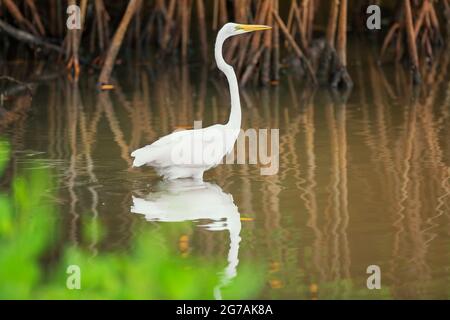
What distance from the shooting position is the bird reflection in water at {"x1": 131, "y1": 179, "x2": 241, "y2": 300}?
6.91 meters

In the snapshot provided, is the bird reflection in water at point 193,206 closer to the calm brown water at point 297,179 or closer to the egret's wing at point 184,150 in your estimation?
the calm brown water at point 297,179

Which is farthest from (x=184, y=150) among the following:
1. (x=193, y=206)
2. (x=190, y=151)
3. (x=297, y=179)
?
(x=297, y=179)

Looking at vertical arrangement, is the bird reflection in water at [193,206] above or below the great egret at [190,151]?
below

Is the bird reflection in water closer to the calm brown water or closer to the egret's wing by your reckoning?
the calm brown water

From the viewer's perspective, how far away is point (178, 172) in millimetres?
8055

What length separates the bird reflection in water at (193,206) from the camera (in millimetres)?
6914

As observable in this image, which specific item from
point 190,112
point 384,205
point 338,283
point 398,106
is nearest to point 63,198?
point 384,205

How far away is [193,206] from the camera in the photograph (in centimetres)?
736

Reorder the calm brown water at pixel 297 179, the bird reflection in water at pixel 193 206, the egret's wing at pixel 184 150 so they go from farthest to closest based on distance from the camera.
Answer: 1. the egret's wing at pixel 184 150
2. the bird reflection in water at pixel 193 206
3. the calm brown water at pixel 297 179

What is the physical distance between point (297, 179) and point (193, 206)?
1.00 metres

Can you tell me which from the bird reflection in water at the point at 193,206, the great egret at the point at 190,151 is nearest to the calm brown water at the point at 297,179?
the bird reflection in water at the point at 193,206

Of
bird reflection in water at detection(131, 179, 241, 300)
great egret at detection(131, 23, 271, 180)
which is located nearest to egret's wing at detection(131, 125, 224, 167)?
great egret at detection(131, 23, 271, 180)

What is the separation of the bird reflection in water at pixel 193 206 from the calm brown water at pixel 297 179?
0.03m

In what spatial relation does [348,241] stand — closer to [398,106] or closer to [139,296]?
[139,296]
